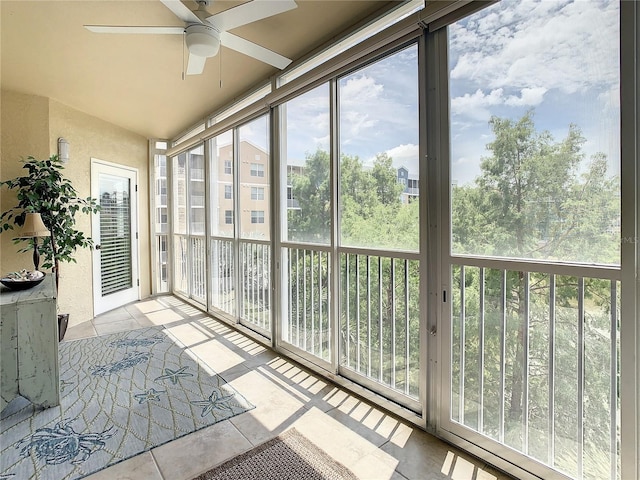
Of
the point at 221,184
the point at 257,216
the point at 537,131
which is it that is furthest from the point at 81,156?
the point at 537,131

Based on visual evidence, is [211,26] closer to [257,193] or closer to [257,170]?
[257,170]

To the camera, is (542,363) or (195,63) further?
(195,63)

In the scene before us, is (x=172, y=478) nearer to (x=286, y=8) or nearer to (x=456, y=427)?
(x=456, y=427)

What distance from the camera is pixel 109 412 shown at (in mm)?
2348

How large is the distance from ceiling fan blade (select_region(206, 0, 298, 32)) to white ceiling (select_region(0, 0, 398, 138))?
0.40 meters

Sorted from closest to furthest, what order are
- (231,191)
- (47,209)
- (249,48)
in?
(249,48), (47,209), (231,191)

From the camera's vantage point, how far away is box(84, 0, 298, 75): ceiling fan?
1815 mm

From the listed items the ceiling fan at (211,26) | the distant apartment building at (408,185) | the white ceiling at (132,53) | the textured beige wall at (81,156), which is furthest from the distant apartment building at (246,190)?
the textured beige wall at (81,156)

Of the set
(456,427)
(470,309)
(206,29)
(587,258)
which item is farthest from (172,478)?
(206,29)

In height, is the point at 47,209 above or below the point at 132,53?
below

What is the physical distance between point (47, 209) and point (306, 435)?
364cm

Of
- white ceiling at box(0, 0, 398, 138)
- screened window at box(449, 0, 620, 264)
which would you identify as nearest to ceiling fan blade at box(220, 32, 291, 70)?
white ceiling at box(0, 0, 398, 138)

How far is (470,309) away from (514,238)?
48cm

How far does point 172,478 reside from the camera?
1.75 metres
